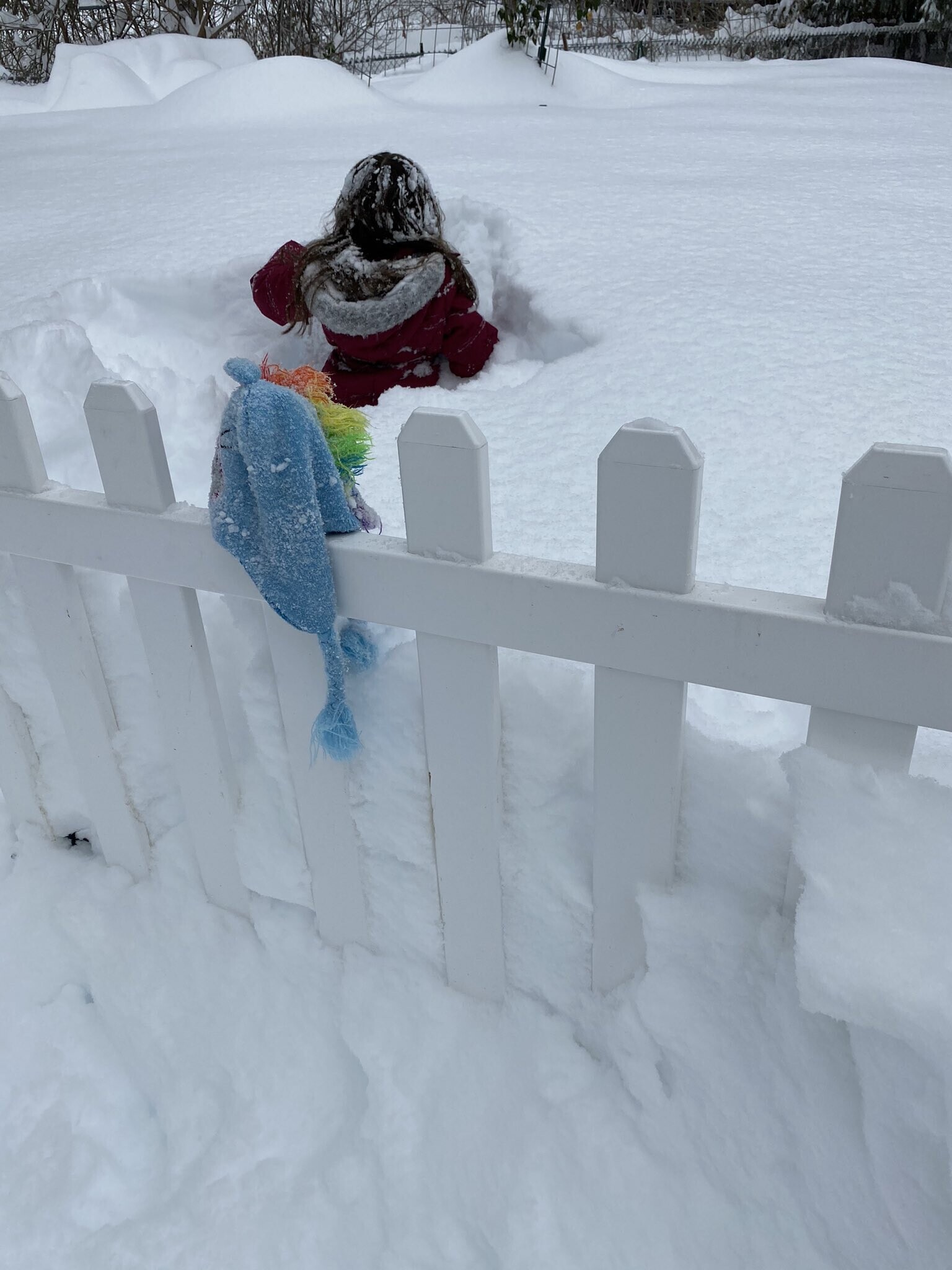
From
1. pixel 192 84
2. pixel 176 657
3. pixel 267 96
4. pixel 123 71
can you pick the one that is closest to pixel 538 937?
pixel 176 657

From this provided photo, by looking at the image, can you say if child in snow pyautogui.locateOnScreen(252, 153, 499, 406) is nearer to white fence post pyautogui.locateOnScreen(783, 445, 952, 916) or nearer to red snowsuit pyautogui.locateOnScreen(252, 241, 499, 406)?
red snowsuit pyautogui.locateOnScreen(252, 241, 499, 406)

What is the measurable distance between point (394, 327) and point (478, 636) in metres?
1.55

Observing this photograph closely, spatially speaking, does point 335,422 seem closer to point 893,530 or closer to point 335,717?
point 335,717

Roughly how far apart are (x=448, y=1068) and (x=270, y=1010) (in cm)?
32

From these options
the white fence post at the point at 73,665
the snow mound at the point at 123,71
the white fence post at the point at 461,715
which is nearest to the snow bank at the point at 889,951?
the white fence post at the point at 461,715

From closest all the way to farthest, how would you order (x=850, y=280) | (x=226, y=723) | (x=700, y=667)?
(x=700, y=667) < (x=226, y=723) < (x=850, y=280)

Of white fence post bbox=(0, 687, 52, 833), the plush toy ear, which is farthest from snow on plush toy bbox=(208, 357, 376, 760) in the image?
white fence post bbox=(0, 687, 52, 833)

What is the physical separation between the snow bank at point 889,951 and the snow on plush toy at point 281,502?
574 millimetres

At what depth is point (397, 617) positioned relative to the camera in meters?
1.08

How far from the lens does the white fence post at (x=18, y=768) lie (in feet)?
5.17

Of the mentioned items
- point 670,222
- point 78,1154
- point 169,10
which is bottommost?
point 78,1154

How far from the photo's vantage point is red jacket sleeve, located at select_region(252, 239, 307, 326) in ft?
7.73

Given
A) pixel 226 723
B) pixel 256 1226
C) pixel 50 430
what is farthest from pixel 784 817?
pixel 50 430

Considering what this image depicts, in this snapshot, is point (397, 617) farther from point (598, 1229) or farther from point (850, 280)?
point (850, 280)
